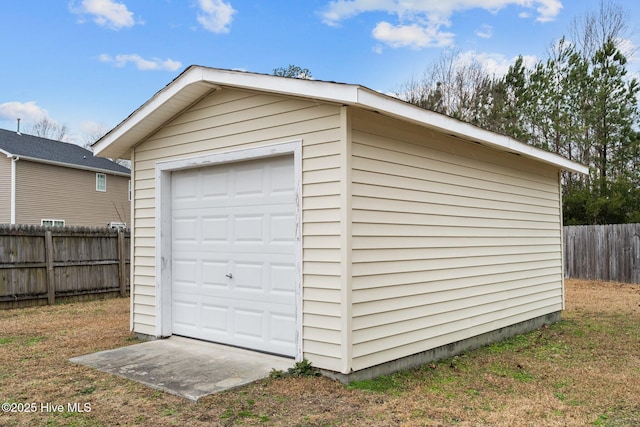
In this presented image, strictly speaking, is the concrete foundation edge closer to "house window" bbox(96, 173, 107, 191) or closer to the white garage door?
the white garage door

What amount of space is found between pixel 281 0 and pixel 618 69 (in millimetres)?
12419

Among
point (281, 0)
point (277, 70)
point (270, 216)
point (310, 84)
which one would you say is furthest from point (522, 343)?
point (277, 70)

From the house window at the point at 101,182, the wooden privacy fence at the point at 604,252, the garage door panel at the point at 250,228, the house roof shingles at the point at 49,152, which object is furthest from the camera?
the house window at the point at 101,182

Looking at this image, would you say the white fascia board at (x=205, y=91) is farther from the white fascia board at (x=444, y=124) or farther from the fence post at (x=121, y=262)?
the fence post at (x=121, y=262)

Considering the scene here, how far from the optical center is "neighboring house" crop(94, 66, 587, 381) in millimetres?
4582

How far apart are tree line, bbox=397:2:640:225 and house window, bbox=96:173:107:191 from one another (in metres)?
16.7

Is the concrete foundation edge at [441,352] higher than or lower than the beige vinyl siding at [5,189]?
lower

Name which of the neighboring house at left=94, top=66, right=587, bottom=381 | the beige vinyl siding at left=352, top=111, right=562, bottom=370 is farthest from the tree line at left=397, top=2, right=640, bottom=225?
the neighboring house at left=94, top=66, right=587, bottom=381

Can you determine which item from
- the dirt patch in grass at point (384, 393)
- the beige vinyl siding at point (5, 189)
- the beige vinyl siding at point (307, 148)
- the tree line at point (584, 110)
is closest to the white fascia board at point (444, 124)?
the beige vinyl siding at point (307, 148)

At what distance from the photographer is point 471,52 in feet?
74.6

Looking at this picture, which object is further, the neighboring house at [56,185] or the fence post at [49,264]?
the neighboring house at [56,185]

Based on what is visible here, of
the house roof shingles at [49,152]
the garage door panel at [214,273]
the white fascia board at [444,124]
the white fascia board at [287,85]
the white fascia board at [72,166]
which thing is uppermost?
the house roof shingles at [49,152]

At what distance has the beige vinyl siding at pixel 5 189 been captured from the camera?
61.2 ft

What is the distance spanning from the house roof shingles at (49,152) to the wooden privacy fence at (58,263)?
31.5 feet
